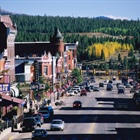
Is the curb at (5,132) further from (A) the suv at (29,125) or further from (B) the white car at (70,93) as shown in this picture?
(B) the white car at (70,93)

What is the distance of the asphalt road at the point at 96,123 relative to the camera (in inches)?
2263

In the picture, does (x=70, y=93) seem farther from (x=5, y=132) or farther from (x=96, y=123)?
(x=5, y=132)

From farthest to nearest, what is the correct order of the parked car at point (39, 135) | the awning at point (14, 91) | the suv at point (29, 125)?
the awning at point (14, 91) < the suv at point (29, 125) < the parked car at point (39, 135)

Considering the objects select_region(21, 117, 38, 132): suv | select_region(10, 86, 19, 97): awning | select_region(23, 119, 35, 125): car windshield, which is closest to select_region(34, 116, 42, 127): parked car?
select_region(21, 117, 38, 132): suv

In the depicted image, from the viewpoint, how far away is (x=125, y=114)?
86125mm

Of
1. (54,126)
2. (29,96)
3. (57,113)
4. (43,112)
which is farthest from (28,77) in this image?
(54,126)

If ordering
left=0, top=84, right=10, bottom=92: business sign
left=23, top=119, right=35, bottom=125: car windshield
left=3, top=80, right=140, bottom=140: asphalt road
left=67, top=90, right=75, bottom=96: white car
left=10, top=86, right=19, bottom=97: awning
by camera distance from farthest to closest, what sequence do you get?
1. left=67, top=90, right=75, bottom=96: white car
2. left=10, top=86, right=19, bottom=97: awning
3. left=0, top=84, right=10, bottom=92: business sign
4. left=23, top=119, right=35, bottom=125: car windshield
5. left=3, top=80, right=140, bottom=140: asphalt road

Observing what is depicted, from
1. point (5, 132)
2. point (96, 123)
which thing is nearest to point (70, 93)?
point (96, 123)

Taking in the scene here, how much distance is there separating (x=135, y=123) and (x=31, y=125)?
1533cm

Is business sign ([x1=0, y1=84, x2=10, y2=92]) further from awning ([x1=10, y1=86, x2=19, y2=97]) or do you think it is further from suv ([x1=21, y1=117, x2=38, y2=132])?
awning ([x1=10, y1=86, x2=19, y2=97])

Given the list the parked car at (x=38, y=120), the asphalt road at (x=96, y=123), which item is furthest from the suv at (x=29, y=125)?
the parked car at (x=38, y=120)

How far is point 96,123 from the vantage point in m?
71.2

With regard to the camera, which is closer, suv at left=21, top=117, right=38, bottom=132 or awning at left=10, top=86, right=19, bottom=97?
suv at left=21, top=117, right=38, bottom=132

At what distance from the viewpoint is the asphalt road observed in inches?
2263
